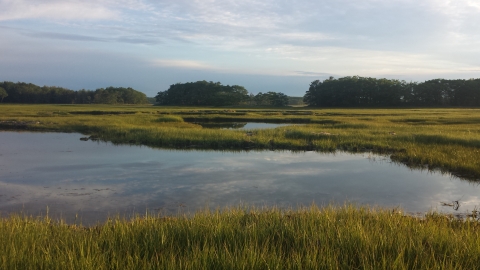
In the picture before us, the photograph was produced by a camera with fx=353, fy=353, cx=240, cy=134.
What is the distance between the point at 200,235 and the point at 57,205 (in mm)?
4935

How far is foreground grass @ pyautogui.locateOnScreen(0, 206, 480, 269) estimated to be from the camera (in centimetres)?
379

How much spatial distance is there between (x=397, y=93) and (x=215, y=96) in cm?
4165

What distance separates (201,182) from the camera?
10.4 metres

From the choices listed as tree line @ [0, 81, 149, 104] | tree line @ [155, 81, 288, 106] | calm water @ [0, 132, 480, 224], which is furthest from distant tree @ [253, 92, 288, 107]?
calm water @ [0, 132, 480, 224]

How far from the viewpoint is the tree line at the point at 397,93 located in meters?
72.3

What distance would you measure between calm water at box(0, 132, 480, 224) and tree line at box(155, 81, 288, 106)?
7233 cm

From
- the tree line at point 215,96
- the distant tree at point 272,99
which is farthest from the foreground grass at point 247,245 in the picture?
the distant tree at point 272,99

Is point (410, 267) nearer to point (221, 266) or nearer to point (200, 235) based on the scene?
point (221, 266)

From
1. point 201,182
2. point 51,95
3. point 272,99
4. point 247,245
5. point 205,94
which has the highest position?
point 205,94

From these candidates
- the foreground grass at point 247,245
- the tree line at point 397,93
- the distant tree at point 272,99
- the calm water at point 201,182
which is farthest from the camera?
the distant tree at point 272,99

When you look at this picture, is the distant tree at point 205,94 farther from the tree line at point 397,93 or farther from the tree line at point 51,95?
the tree line at point 397,93

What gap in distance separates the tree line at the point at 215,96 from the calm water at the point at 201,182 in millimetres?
72333

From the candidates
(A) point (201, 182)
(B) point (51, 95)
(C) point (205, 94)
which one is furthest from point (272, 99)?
(A) point (201, 182)

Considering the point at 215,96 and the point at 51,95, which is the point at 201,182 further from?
the point at 51,95
